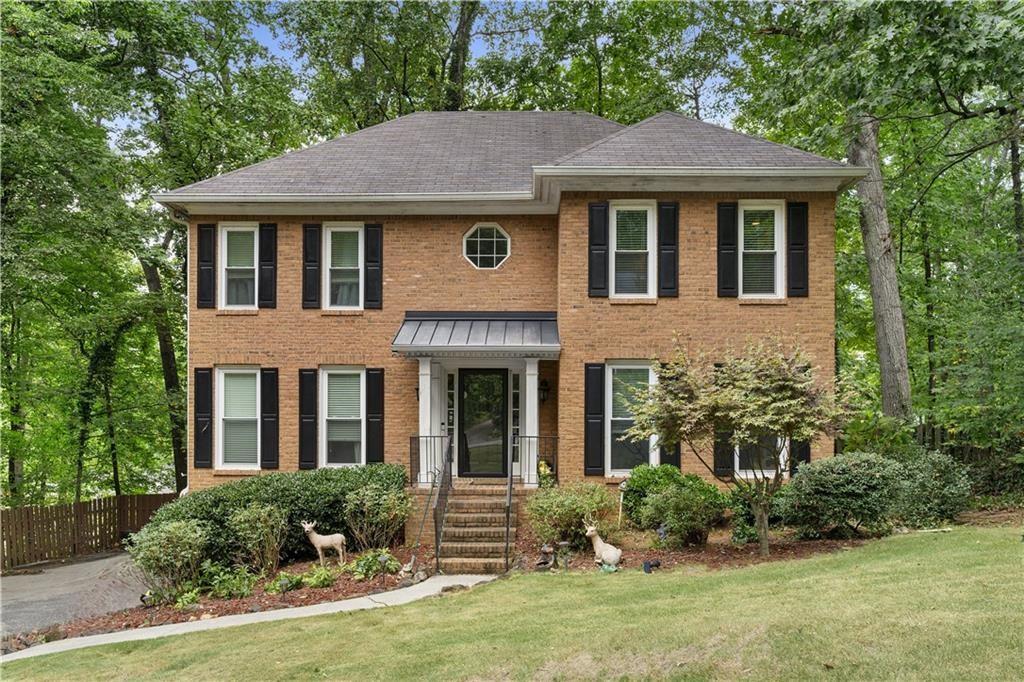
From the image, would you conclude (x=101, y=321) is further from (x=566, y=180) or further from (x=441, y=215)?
(x=566, y=180)

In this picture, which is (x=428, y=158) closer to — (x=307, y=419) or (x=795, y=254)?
(x=307, y=419)

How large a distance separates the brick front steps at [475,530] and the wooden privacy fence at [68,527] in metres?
9.57

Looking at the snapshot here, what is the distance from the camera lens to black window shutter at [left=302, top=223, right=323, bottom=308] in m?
13.0

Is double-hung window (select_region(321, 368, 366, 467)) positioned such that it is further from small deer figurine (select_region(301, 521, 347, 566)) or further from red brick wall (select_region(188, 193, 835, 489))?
small deer figurine (select_region(301, 521, 347, 566))

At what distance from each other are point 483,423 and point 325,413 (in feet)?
9.87

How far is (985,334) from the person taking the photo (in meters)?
13.1

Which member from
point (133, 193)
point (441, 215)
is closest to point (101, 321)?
point (133, 193)

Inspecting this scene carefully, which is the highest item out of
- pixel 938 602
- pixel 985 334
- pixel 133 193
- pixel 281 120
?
pixel 281 120

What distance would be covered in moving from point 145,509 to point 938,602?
17549 millimetres

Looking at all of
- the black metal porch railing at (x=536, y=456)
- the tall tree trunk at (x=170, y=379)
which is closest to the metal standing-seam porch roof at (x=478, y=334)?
the black metal porch railing at (x=536, y=456)

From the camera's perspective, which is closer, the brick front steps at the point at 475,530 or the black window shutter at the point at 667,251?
the brick front steps at the point at 475,530

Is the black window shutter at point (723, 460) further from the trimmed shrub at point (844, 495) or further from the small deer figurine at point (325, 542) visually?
the small deer figurine at point (325, 542)

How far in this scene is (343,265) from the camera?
1323 centimetres

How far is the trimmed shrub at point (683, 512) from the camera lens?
9.80 metres
